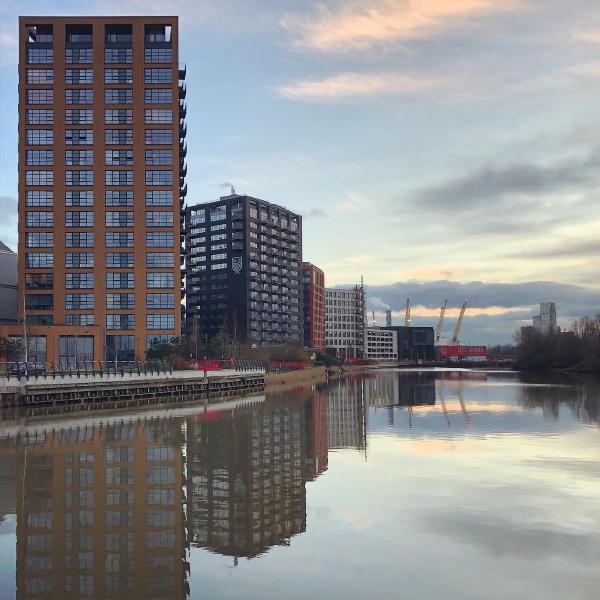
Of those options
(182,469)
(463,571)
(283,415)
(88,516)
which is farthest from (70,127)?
(463,571)

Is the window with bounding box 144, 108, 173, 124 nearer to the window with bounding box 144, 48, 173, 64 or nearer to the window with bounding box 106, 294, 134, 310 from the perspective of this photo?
the window with bounding box 144, 48, 173, 64

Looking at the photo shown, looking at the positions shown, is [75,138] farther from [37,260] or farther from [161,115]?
[37,260]

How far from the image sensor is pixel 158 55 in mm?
120938

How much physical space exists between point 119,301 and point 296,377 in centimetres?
3857

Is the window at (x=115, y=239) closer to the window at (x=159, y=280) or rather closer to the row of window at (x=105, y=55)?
the window at (x=159, y=280)

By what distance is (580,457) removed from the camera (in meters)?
32.4

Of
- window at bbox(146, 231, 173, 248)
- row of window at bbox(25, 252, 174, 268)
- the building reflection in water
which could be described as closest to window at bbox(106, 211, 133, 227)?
window at bbox(146, 231, 173, 248)

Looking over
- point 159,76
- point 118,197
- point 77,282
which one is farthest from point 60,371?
point 159,76

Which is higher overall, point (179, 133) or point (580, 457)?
point (179, 133)

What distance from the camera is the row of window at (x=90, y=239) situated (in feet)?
394

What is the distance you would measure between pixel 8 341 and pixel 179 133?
156 feet

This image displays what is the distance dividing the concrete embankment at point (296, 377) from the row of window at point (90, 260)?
85.8 feet

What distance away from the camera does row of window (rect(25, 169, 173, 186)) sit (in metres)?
120

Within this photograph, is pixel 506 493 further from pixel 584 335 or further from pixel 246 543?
pixel 584 335
